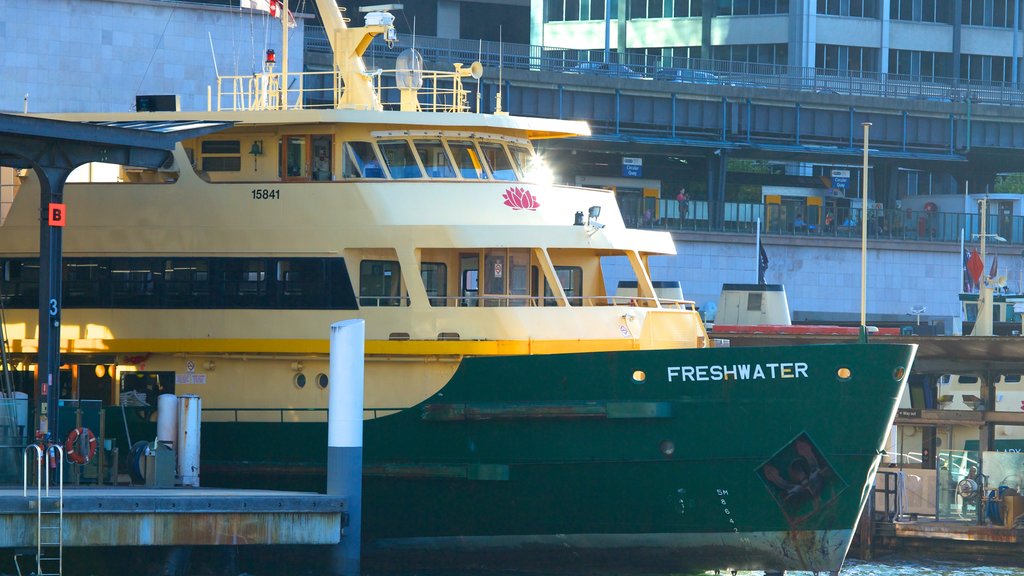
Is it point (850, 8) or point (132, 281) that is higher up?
point (850, 8)

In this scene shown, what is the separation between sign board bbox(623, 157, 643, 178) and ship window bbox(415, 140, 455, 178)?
120ft

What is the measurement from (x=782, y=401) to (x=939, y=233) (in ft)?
122

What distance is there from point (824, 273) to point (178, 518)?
37584mm

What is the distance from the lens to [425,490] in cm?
2220

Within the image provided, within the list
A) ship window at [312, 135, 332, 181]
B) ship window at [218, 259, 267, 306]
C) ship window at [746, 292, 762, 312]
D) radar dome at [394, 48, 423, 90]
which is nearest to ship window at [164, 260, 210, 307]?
ship window at [218, 259, 267, 306]

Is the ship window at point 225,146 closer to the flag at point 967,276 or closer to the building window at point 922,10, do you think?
the flag at point 967,276

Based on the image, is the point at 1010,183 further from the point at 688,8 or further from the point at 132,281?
→ the point at 132,281

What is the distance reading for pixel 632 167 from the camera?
59.9 meters

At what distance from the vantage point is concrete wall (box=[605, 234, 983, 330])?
2076 inches

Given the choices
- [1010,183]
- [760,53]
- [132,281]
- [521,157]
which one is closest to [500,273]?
[521,157]

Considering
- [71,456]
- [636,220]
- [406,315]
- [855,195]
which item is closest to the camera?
[71,456]

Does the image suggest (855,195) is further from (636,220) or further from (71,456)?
(71,456)

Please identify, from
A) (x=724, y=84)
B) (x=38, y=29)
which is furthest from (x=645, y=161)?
(x=38, y=29)

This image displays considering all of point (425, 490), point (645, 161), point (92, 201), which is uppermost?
point (645, 161)
